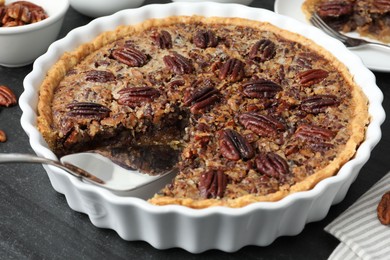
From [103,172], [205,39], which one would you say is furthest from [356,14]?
[103,172]

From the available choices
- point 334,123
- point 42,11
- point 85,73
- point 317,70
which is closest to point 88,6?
point 42,11

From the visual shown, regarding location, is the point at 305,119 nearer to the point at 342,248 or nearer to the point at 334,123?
the point at 334,123

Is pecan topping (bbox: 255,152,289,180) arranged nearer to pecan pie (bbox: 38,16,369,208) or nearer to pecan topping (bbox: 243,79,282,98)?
pecan pie (bbox: 38,16,369,208)

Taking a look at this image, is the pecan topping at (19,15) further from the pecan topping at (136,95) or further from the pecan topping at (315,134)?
the pecan topping at (315,134)

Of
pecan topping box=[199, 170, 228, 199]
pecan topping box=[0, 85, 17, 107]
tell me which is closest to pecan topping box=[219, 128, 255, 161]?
pecan topping box=[199, 170, 228, 199]

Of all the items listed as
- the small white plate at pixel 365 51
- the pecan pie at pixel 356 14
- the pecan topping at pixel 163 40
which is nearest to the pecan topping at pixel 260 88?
the pecan topping at pixel 163 40

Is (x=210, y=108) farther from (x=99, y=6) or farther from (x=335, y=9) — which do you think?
(x=335, y=9)
